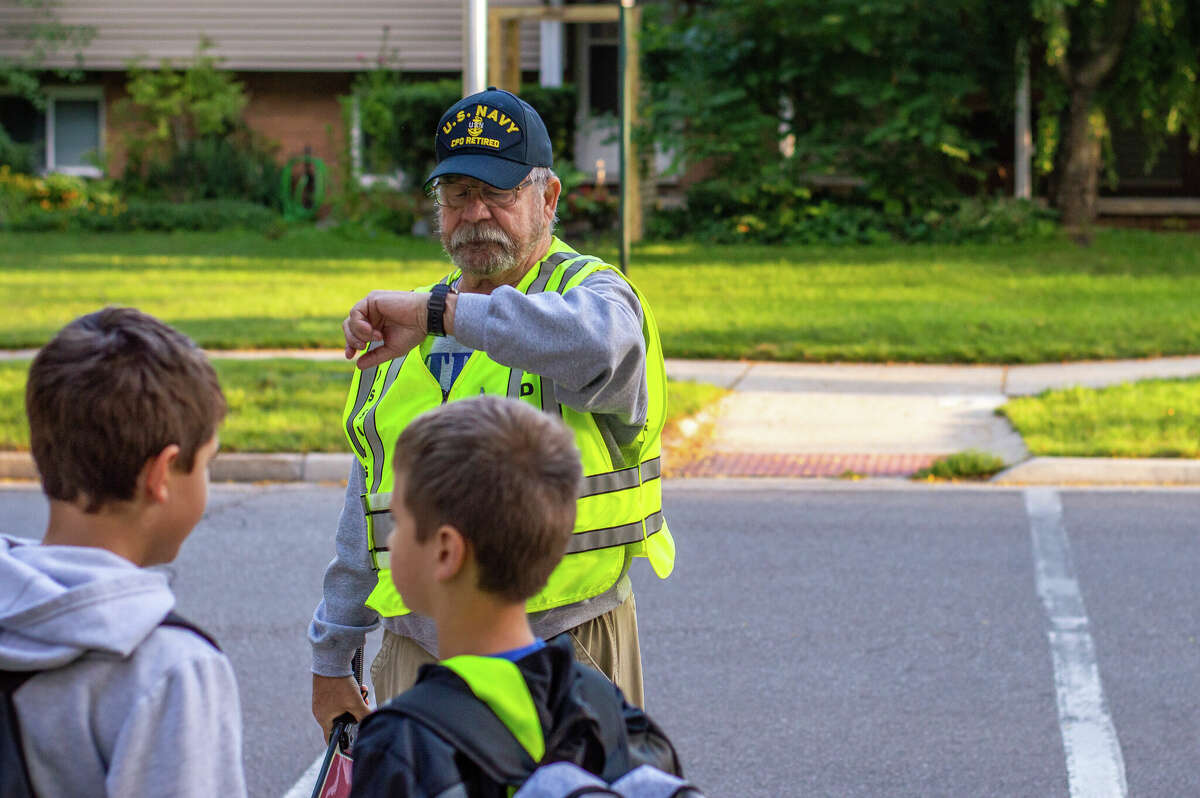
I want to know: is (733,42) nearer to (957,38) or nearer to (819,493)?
(957,38)

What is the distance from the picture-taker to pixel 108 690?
1849mm

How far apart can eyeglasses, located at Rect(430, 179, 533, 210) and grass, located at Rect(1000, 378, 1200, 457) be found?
686 cm

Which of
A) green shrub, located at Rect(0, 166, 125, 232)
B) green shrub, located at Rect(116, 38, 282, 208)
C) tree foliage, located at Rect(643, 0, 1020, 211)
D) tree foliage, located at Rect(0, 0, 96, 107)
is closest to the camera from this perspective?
tree foliage, located at Rect(643, 0, 1020, 211)

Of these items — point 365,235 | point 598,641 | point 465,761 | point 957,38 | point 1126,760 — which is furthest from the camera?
point 365,235

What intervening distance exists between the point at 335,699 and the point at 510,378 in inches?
34.4

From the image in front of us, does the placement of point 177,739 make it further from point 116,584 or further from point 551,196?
point 551,196

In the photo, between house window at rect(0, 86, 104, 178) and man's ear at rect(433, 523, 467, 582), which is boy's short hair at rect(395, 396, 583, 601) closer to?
man's ear at rect(433, 523, 467, 582)

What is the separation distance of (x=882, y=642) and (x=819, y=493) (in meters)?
2.73

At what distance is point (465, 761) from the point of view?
1.86m

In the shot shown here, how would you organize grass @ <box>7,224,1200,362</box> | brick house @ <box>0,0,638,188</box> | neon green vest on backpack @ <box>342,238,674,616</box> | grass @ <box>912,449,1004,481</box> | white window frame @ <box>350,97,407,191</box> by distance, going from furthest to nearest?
brick house @ <box>0,0,638,188</box>
white window frame @ <box>350,97,407,191</box>
grass @ <box>7,224,1200,362</box>
grass @ <box>912,449,1004,481</box>
neon green vest on backpack @ <box>342,238,674,616</box>

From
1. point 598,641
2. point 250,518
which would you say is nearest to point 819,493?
point 250,518

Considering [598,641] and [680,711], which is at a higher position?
[598,641]

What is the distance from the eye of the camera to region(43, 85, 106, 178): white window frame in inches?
1042

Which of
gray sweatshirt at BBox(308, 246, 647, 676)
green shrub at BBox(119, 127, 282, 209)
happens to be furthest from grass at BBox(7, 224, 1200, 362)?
gray sweatshirt at BBox(308, 246, 647, 676)
